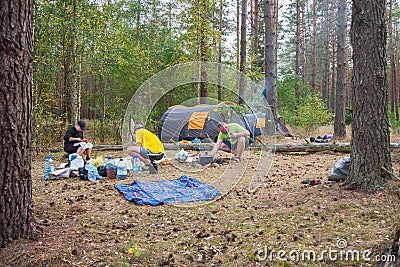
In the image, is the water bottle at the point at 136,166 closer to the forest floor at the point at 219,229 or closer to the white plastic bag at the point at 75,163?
the white plastic bag at the point at 75,163

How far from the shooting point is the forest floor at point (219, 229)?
258 cm

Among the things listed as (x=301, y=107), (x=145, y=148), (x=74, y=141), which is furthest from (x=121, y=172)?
(x=301, y=107)

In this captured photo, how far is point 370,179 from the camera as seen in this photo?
4.02m

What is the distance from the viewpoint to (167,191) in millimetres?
4895

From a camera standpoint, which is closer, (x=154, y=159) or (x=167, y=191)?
(x=167, y=191)

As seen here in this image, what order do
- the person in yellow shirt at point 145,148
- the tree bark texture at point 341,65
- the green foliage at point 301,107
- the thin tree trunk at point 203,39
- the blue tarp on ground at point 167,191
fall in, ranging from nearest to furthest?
the blue tarp on ground at point 167,191 < the person in yellow shirt at point 145,148 < the tree bark texture at point 341,65 < the thin tree trunk at point 203,39 < the green foliage at point 301,107

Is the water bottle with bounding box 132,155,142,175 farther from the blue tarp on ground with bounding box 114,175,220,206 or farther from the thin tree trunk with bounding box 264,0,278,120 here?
the thin tree trunk with bounding box 264,0,278,120

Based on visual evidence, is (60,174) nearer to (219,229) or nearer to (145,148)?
Result: (145,148)

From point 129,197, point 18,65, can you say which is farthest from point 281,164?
point 18,65

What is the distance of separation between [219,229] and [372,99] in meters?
2.31

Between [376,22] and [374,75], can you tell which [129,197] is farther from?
[376,22]

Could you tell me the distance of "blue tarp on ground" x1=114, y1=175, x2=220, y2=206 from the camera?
4441mm

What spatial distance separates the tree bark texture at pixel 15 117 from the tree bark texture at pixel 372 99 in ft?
11.4

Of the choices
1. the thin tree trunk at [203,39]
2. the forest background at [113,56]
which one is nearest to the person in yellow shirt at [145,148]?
the forest background at [113,56]
